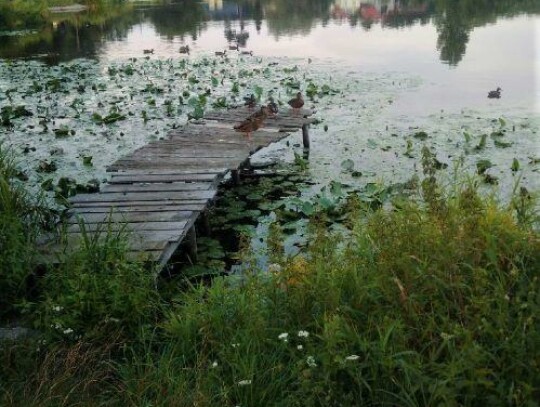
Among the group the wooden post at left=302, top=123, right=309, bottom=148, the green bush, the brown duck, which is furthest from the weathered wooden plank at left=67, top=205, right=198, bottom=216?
the wooden post at left=302, top=123, right=309, bottom=148

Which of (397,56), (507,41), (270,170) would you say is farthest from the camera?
(507,41)

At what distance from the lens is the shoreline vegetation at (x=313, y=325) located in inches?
118

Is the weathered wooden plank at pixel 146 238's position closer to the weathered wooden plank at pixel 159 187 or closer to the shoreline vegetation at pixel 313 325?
the shoreline vegetation at pixel 313 325

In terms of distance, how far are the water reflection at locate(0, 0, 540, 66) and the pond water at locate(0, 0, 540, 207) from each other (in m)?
0.12

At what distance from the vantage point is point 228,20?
32.9 meters

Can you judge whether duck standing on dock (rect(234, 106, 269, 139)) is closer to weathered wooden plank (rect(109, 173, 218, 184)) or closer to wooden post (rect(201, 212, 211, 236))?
weathered wooden plank (rect(109, 173, 218, 184))

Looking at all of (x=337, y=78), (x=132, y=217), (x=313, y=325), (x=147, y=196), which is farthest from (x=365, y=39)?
(x=313, y=325)

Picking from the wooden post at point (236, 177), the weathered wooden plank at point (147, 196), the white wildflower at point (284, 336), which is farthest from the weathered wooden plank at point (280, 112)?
the white wildflower at point (284, 336)

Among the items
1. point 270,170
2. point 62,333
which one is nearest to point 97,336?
point 62,333

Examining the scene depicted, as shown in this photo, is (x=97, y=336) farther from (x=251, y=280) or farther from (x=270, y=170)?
(x=270, y=170)

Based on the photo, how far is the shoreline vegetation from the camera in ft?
9.81

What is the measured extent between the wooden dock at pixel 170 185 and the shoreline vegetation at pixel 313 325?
0.64 metres

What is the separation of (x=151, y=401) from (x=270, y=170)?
19.7 feet

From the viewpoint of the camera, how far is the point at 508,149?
8.90 meters
